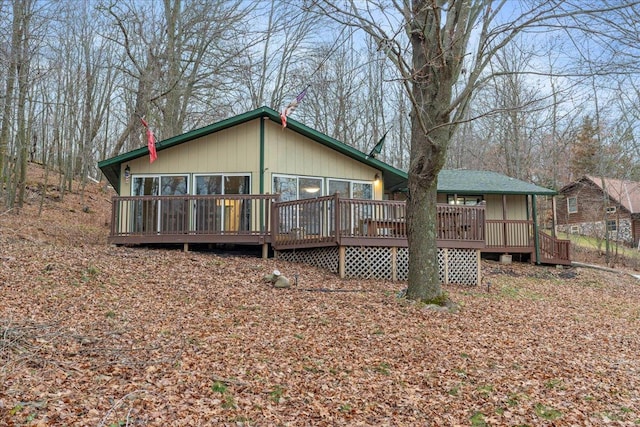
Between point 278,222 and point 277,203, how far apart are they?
0.49 metres

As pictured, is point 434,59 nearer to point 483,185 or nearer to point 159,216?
point 159,216

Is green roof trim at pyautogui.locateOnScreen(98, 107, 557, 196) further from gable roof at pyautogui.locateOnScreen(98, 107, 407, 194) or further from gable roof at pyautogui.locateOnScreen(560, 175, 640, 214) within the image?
gable roof at pyautogui.locateOnScreen(560, 175, 640, 214)

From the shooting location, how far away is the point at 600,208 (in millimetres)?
27484

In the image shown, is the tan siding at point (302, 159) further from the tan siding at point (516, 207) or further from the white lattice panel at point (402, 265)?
the tan siding at point (516, 207)

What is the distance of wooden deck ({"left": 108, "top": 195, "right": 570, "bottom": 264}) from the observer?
10.6 m

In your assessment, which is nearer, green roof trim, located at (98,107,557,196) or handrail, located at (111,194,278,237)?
handrail, located at (111,194,278,237)

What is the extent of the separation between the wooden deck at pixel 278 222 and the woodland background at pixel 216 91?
2940 millimetres

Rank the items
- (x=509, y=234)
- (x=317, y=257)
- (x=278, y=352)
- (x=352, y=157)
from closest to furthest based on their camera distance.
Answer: (x=278, y=352) → (x=317, y=257) → (x=352, y=157) → (x=509, y=234)

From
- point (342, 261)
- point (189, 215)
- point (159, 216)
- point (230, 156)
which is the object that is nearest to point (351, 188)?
point (230, 156)

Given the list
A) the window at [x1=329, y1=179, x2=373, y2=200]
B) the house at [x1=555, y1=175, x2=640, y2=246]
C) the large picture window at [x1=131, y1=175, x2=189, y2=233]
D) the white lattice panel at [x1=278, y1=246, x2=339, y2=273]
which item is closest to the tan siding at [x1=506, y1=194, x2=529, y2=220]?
the window at [x1=329, y1=179, x2=373, y2=200]

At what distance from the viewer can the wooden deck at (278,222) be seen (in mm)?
10578

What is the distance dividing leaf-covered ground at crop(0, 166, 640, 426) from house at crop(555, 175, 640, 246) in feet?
68.8

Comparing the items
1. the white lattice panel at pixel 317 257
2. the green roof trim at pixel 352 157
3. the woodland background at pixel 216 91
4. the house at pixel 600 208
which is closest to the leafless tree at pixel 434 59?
the woodland background at pixel 216 91

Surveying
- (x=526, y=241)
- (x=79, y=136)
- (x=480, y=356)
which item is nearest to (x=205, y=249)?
(x=480, y=356)
